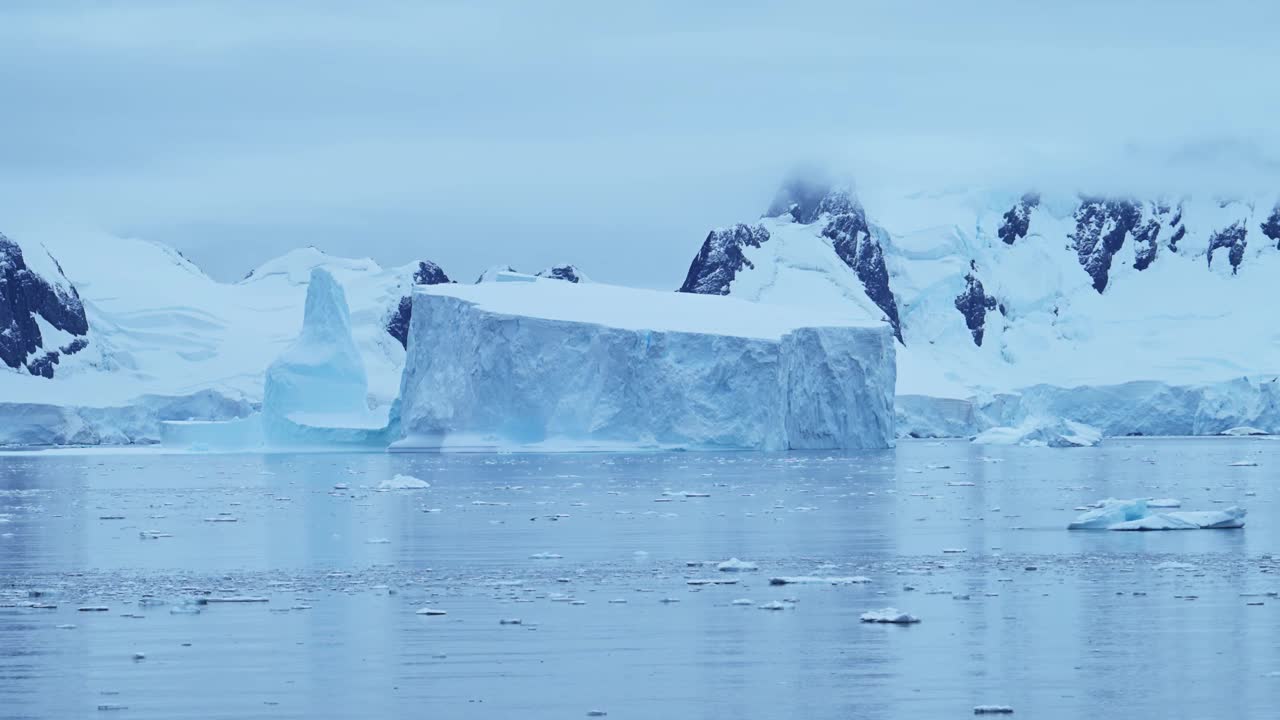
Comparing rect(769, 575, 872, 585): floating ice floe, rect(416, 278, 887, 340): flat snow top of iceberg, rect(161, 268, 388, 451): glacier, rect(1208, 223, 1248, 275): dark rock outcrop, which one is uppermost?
rect(1208, 223, 1248, 275): dark rock outcrop

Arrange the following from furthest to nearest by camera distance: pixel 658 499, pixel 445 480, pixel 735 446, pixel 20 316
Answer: pixel 20 316, pixel 735 446, pixel 445 480, pixel 658 499

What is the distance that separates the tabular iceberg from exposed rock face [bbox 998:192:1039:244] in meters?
58.1

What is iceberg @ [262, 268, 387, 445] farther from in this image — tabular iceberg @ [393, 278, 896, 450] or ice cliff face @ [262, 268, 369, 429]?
tabular iceberg @ [393, 278, 896, 450]

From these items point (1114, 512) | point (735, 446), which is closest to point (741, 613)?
point (1114, 512)

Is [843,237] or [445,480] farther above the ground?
[843,237]

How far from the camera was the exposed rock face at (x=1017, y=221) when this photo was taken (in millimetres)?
105812

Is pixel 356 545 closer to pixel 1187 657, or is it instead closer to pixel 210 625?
pixel 210 625

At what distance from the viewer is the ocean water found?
950 cm

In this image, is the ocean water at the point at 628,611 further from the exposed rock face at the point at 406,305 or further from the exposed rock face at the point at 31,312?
the exposed rock face at the point at 406,305

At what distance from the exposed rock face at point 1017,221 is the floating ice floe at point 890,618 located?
95.5 m

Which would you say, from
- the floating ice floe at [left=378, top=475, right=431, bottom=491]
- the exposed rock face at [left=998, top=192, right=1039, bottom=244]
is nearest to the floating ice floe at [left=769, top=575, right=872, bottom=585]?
the floating ice floe at [left=378, top=475, right=431, bottom=491]

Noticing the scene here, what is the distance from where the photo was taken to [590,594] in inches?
554

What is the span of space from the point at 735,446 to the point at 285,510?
2233cm

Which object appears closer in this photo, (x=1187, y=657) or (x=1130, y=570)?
(x=1187, y=657)
